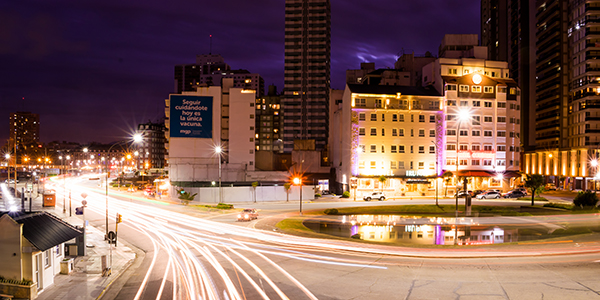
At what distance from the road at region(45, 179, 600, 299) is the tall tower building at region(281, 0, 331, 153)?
80773mm

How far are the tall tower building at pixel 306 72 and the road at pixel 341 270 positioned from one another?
3180 inches

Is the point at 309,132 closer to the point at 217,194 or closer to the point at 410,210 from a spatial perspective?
the point at 217,194

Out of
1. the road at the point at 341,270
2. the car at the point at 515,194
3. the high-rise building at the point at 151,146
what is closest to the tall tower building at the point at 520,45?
the car at the point at 515,194

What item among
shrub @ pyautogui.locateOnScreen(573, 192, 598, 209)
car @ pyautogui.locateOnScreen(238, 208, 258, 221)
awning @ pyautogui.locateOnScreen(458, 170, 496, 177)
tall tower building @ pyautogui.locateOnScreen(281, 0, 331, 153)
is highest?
tall tower building @ pyautogui.locateOnScreen(281, 0, 331, 153)

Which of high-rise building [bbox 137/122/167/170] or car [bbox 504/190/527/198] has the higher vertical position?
high-rise building [bbox 137/122/167/170]

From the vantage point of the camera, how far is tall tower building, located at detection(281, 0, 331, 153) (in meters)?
107

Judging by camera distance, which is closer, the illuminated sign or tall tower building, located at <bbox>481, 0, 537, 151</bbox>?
the illuminated sign

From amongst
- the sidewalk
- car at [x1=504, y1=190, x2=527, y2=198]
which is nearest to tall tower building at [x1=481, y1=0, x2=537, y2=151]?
car at [x1=504, y1=190, x2=527, y2=198]

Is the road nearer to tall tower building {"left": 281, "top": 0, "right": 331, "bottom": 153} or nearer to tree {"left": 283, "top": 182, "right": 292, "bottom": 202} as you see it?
tree {"left": 283, "top": 182, "right": 292, "bottom": 202}

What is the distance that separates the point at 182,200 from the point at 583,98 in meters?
90.0

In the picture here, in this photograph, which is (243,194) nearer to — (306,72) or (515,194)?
(515,194)

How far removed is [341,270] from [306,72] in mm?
94701

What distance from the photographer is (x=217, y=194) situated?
57219 millimetres

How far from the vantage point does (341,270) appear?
19.9 m
